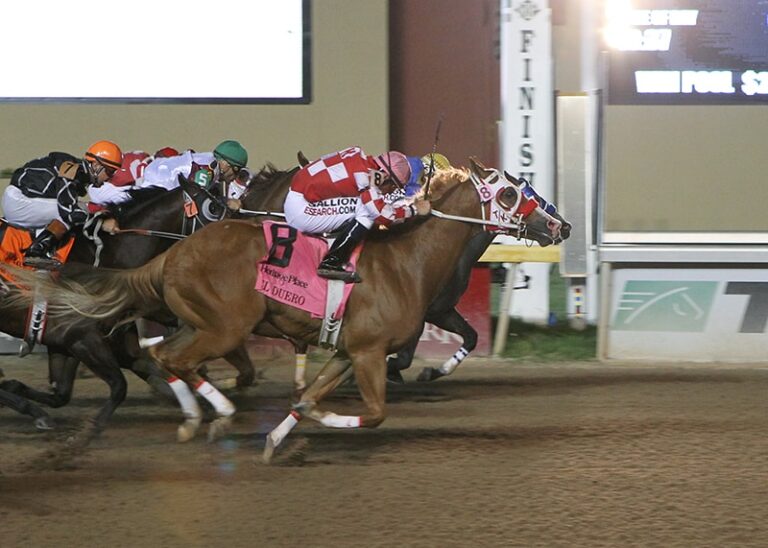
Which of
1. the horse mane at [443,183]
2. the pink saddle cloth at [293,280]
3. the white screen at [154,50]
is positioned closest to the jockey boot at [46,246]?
the pink saddle cloth at [293,280]

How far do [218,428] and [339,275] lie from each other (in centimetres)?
114

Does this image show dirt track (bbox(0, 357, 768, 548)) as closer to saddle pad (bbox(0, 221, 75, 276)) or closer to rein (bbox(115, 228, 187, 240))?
saddle pad (bbox(0, 221, 75, 276))

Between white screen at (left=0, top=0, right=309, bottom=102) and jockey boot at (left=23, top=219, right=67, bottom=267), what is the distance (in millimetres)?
5023

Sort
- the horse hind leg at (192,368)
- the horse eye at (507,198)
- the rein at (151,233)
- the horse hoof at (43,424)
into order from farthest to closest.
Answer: the rein at (151,233) → the horse hoof at (43,424) → the horse eye at (507,198) → the horse hind leg at (192,368)

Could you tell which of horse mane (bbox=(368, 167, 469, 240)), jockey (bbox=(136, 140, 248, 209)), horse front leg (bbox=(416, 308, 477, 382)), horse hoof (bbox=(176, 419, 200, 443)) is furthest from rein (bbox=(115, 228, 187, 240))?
horse front leg (bbox=(416, 308, 477, 382))

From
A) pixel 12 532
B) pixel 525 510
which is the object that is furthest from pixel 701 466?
pixel 12 532

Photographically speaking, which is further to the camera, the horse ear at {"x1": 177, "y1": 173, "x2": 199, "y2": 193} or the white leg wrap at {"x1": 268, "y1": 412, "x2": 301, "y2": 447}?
the horse ear at {"x1": 177, "y1": 173, "x2": 199, "y2": 193}

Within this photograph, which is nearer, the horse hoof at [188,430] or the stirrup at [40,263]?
the horse hoof at [188,430]

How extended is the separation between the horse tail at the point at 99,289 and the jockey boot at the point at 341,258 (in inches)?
36.7

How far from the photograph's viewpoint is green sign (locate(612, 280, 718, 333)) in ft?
30.5

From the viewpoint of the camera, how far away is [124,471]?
5.87 m

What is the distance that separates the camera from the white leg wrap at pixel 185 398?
6449mm

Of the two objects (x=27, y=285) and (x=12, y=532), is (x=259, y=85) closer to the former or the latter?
(x=27, y=285)

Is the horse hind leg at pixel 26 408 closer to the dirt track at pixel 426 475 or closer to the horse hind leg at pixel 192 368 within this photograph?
the dirt track at pixel 426 475
